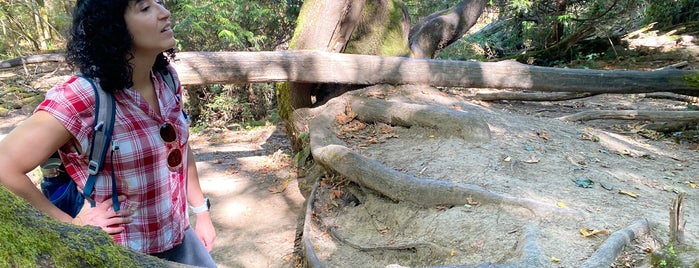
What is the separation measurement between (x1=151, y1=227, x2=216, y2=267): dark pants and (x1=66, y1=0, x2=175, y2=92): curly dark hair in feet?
2.68

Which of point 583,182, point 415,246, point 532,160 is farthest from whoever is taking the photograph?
point 532,160

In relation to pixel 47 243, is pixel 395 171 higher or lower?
lower

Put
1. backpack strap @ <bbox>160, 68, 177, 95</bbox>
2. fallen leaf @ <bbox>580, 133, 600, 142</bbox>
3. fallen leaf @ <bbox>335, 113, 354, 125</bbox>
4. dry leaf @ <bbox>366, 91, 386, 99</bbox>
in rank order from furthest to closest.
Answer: dry leaf @ <bbox>366, 91, 386, 99</bbox>
fallen leaf @ <bbox>335, 113, 354, 125</bbox>
fallen leaf @ <bbox>580, 133, 600, 142</bbox>
backpack strap @ <bbox>160, 68, 177, 95</bbox>

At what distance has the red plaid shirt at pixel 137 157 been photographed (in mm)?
1632

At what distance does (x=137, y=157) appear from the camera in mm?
1838

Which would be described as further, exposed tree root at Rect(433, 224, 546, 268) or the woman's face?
exposed tree root at Rect(433, 224, 546, 268)

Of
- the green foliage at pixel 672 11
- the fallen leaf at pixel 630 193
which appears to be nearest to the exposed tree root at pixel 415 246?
the fallen leaf at pixel 630 193

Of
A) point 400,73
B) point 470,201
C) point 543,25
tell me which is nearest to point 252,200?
point 400,73

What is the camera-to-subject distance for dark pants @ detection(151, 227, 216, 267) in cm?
217

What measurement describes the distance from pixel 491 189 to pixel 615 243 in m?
1.16

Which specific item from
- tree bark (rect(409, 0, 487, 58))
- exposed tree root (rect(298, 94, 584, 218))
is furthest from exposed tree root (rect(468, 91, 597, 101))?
exposed tree root (rect(298, 94, 584, 218))

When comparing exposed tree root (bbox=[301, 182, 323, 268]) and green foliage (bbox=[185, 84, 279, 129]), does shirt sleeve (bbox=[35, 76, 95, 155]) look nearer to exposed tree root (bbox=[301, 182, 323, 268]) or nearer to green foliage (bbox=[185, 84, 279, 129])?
exposed tree root (bbox=[301, 182, 323, 268])

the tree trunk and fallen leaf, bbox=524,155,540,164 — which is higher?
the tree trunk

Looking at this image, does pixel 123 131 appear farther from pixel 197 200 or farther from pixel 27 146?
pixel 197 200
